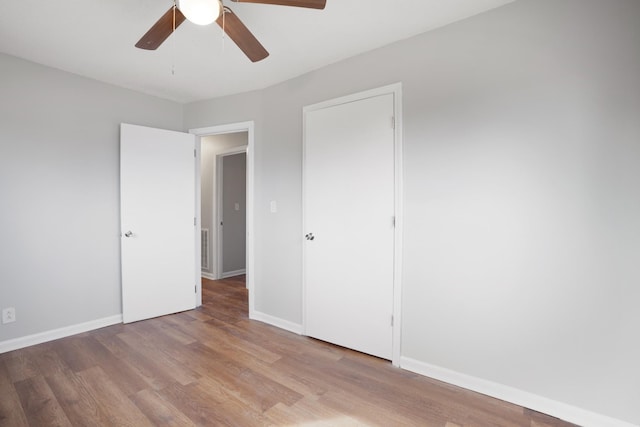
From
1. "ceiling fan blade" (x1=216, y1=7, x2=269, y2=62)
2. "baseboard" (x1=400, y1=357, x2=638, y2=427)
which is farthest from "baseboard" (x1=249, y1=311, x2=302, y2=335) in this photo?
"ceiling fan blade" (x1=216, y1=7, x2=269, y2=62)

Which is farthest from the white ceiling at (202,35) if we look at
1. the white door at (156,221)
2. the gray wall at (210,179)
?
the gray wall at (210,179)

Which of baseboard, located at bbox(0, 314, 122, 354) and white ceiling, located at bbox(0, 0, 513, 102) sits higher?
white ceiling, located at bbox(0, 0, 513, 102)

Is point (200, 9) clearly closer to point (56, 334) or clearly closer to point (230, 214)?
point (56, 334)

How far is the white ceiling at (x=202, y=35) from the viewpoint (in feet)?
6.39

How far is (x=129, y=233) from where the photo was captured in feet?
10.4

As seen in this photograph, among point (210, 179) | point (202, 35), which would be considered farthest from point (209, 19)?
point (210, 179)

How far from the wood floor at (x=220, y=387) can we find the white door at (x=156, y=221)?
0.54 meters

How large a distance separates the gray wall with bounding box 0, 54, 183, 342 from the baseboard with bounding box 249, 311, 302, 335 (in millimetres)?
1431

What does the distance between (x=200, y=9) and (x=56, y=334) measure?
3089mm

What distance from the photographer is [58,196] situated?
282 cm

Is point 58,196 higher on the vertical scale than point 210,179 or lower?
lower

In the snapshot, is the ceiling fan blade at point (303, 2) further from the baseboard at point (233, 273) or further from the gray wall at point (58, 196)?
the baseboard at point (233, 273)

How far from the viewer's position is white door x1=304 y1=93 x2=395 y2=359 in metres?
2.41

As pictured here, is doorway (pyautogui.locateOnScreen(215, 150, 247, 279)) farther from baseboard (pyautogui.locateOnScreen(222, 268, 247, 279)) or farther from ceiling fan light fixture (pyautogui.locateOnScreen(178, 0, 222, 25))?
ceiling fan light fixture (pyautogui.locateOnScreen(178, 0, 222, 25))
